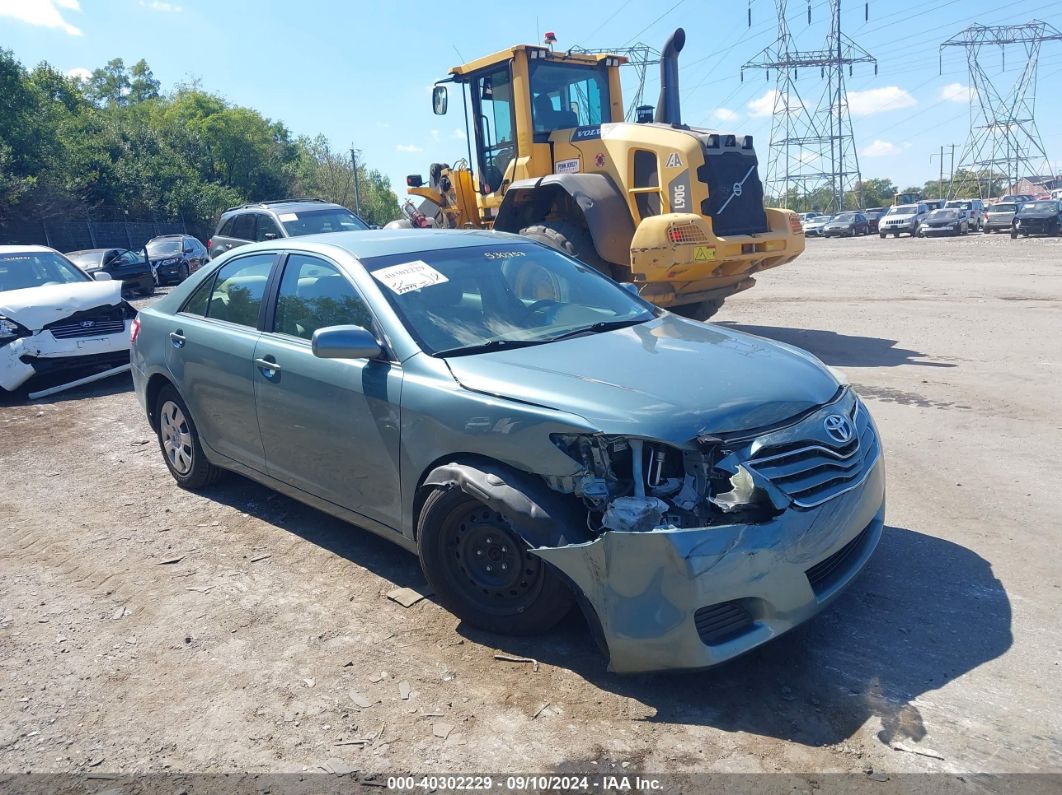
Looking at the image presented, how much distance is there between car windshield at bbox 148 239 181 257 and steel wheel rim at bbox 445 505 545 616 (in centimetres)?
2464

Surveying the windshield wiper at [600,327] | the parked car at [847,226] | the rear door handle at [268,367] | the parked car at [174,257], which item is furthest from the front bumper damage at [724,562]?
the parked car at [847,226]

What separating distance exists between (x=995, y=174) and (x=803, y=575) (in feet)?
327

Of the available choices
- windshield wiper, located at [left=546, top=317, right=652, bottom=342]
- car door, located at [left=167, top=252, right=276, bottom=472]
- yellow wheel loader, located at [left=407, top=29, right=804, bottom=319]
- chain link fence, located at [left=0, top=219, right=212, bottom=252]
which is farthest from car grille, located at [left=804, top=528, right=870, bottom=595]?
chain link fence, located at [left=0, top=219, right=212, bottom=252]

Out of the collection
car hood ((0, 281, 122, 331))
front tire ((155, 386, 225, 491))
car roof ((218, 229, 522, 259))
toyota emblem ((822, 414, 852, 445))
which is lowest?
front tire ((155, 386, 225, 491))

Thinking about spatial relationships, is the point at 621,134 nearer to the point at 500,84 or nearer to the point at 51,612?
the point at 500,84

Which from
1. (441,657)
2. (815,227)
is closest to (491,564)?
(441,657)

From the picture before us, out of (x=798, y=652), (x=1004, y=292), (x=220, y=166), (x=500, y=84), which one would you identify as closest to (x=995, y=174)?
(x=220, y=166)

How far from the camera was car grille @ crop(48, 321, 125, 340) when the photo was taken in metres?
8.71

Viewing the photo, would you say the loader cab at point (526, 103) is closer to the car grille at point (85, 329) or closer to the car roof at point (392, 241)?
the car grille at point (85, 329)

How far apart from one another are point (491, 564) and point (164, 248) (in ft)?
83.8

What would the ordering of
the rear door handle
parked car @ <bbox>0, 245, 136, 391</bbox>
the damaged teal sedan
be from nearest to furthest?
the damaged teal sedan
the rear door handle
parked car @ <bbox>0, 245, 136, 391</bbox>

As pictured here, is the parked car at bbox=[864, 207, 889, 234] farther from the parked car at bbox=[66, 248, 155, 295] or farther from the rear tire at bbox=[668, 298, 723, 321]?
the rear tire at bbox=[668, 298, 723, 321]

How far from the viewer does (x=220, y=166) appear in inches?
1992

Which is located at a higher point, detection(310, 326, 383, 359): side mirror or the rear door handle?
detection(310, 326, 383, 359): side mirror
